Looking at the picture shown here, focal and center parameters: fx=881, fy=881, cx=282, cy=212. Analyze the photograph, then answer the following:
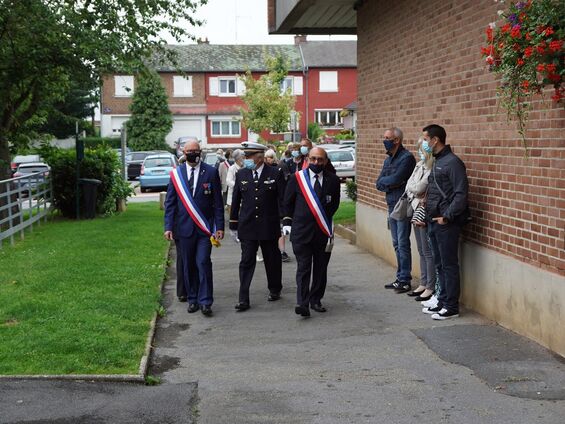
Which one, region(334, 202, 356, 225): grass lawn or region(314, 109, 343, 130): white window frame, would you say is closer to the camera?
region(334, 202, 356, 225): grass lawn

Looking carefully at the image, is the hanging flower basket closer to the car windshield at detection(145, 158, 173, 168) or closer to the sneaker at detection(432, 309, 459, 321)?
the sneaker at detection(432, 309, 459, 321)

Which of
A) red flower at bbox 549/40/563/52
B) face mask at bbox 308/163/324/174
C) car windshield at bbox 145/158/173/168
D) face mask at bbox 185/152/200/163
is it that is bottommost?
car windshield at bbox 145/158/173/168

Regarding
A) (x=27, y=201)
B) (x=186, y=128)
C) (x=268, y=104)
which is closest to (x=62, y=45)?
(x=27, y=201)

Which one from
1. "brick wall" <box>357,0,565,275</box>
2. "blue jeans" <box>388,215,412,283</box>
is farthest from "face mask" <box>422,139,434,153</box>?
"blue jeans" <box>388,215,412,283</box>

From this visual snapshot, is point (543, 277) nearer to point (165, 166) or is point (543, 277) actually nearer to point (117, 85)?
point (165, 166)

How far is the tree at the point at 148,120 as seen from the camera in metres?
61.3

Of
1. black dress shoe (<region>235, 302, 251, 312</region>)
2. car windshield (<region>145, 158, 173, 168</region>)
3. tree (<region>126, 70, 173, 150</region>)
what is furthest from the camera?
tree (<region>126, 70, 173, 150</region>)

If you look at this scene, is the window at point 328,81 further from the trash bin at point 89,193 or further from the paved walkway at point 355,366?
the paved walkway at point 355,366

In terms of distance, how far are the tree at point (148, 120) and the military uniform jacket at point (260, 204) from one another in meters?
51.9

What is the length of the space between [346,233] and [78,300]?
752cm

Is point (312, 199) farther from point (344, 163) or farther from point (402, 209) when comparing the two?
point (344, 163)

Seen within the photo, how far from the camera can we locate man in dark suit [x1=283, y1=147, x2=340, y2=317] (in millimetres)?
9422

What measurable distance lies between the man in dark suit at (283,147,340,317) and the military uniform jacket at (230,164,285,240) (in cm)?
44

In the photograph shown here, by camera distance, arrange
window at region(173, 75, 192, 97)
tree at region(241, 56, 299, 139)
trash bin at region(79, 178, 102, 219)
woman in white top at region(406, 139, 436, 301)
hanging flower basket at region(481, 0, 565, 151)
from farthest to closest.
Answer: window at region(173, 75, 192, 97), tree at region(241, 56, 299, 139), trash bin at region(79, 178, 102, 219), woman in white top at region(406, 139, 436, 301), hanging flower basket at region(481, 0, 565, 151)
